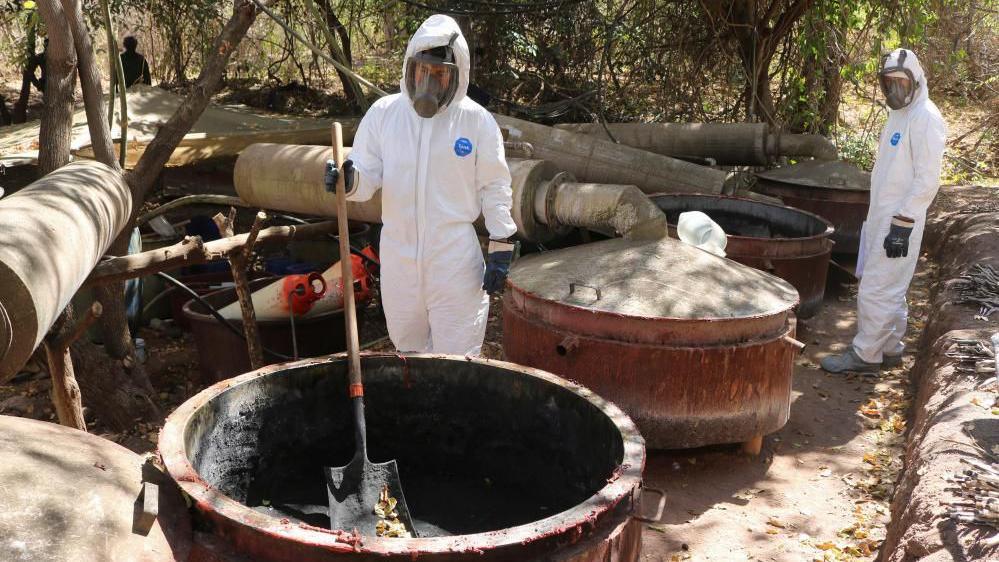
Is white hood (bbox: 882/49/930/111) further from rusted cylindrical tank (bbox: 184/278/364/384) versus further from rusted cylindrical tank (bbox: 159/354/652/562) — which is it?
rusted cylindrical tank (bbox: 159/354/652/562)

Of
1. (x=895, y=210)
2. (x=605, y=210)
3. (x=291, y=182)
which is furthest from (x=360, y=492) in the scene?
(x=895, y=210)

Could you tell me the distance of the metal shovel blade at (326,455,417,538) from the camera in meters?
2.86

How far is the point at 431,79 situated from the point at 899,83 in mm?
3267

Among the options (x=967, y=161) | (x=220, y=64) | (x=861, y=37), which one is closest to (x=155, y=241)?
(x=220, y=64)

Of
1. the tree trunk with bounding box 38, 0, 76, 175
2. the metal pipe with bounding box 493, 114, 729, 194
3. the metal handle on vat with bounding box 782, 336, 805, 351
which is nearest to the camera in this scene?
the metal handle on vat with bounding box 782, 336, 805, 351

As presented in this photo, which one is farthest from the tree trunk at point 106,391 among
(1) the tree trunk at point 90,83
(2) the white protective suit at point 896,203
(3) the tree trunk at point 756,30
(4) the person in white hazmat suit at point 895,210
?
(3) the tree trunk at point 756,30

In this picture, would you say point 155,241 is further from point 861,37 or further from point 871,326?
point 861,37

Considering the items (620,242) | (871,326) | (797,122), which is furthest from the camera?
(797,122)

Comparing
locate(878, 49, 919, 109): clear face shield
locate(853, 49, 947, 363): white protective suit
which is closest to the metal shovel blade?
locate(853, 49, 947, 363): white protective suit

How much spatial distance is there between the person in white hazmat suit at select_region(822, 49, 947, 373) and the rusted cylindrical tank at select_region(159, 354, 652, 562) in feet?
11.7

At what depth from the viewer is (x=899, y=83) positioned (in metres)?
5.79

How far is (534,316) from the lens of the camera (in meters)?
4.46

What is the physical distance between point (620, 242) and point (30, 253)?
301 cm

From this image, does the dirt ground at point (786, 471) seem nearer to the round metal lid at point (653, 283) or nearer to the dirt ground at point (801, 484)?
the dirt ground at point (801, 484)
